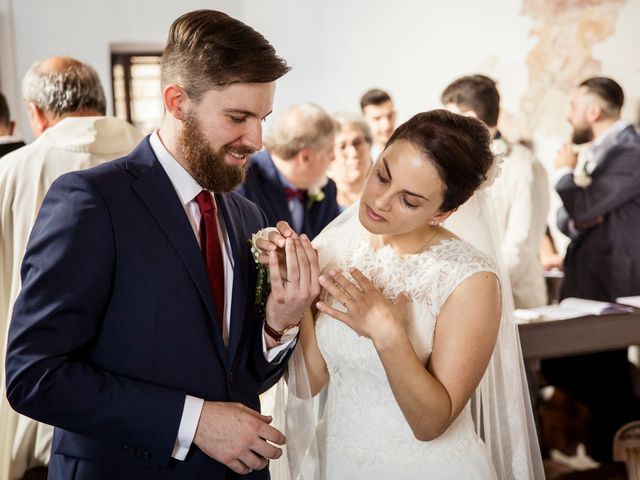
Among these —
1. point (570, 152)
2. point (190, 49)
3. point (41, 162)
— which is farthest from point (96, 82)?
point (570, 152)

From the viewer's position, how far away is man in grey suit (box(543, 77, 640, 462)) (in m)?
4.58

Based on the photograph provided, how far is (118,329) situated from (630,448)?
180 centimetres

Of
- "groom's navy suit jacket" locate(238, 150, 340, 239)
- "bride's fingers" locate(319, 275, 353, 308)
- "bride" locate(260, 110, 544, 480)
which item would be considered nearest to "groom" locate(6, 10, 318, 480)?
"bride's fingers" locate(319, 275, 353, 308)

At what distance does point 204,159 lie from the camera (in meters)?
1.89

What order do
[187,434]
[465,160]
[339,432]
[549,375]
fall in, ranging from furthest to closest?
1. [549,375]
2. [339,432]
3. [465,160]
4. [187,434]

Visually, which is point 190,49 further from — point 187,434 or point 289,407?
point 289,407

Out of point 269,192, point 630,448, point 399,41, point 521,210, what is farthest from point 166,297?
point 399,41

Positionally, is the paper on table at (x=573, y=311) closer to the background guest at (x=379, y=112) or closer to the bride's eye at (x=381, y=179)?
the bride's eye at (x=381, y=179)

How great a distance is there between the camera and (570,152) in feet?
16.3

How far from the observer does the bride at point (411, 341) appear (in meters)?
2.09

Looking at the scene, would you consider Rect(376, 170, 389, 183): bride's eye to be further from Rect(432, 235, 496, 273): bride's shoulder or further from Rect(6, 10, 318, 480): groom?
Rect(6, 10, 318, 480): groom

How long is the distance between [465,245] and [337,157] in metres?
3.15

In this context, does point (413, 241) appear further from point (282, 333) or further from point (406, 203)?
A: point (282, 333)

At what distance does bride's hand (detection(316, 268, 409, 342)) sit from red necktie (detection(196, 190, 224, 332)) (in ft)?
0.85
